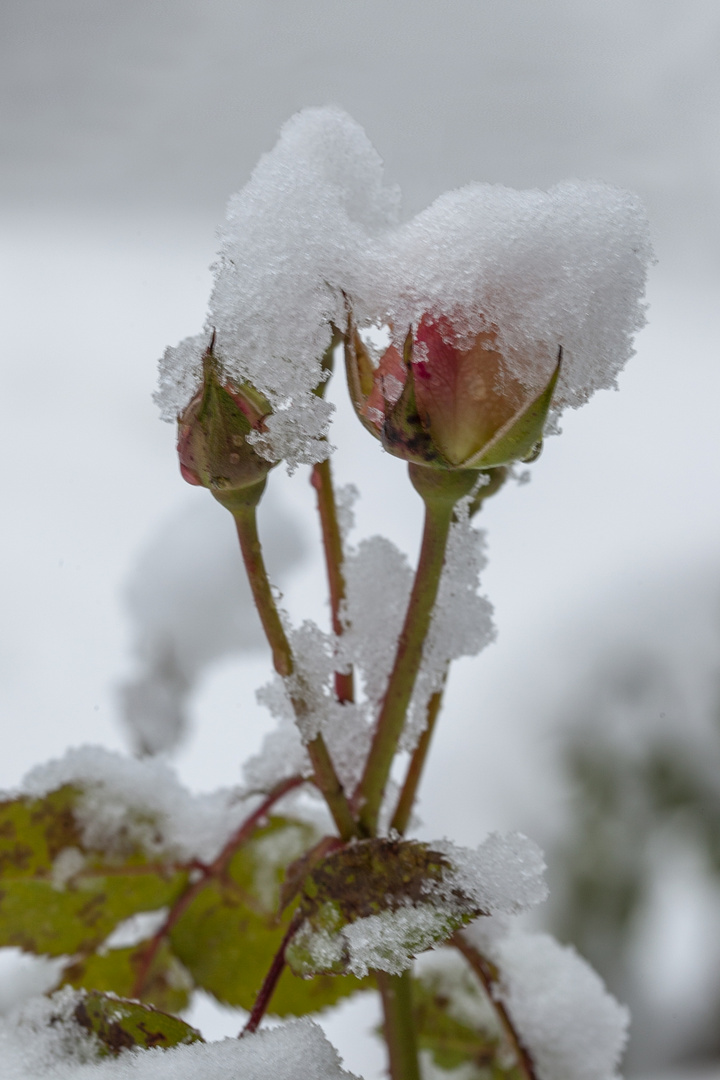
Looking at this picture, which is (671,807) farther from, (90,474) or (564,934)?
(90,474)

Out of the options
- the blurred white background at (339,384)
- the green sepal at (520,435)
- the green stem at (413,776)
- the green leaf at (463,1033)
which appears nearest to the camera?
the green sepal at (520,435)

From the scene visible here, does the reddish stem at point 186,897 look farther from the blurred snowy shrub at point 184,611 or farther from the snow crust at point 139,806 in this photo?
the blurred snowy shrub at point 184,611

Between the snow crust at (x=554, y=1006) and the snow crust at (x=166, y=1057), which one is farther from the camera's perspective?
the snow crust at (x=554, y=1006)

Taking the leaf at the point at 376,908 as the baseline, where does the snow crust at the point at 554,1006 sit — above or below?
above

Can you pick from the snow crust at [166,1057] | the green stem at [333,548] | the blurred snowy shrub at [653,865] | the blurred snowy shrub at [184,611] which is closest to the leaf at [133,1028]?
the snow crust at [166,1057]

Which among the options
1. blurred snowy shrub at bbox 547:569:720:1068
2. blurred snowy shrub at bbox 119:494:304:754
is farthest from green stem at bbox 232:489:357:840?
blurred snowy shrub at bbox 547:569:720:1068

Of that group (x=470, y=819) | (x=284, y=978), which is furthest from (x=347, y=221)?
(x=470, y=819)

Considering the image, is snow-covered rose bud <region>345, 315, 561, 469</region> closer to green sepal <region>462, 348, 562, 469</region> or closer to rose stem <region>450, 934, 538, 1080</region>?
green sepal <region>462, 348, 562, 469</region>
